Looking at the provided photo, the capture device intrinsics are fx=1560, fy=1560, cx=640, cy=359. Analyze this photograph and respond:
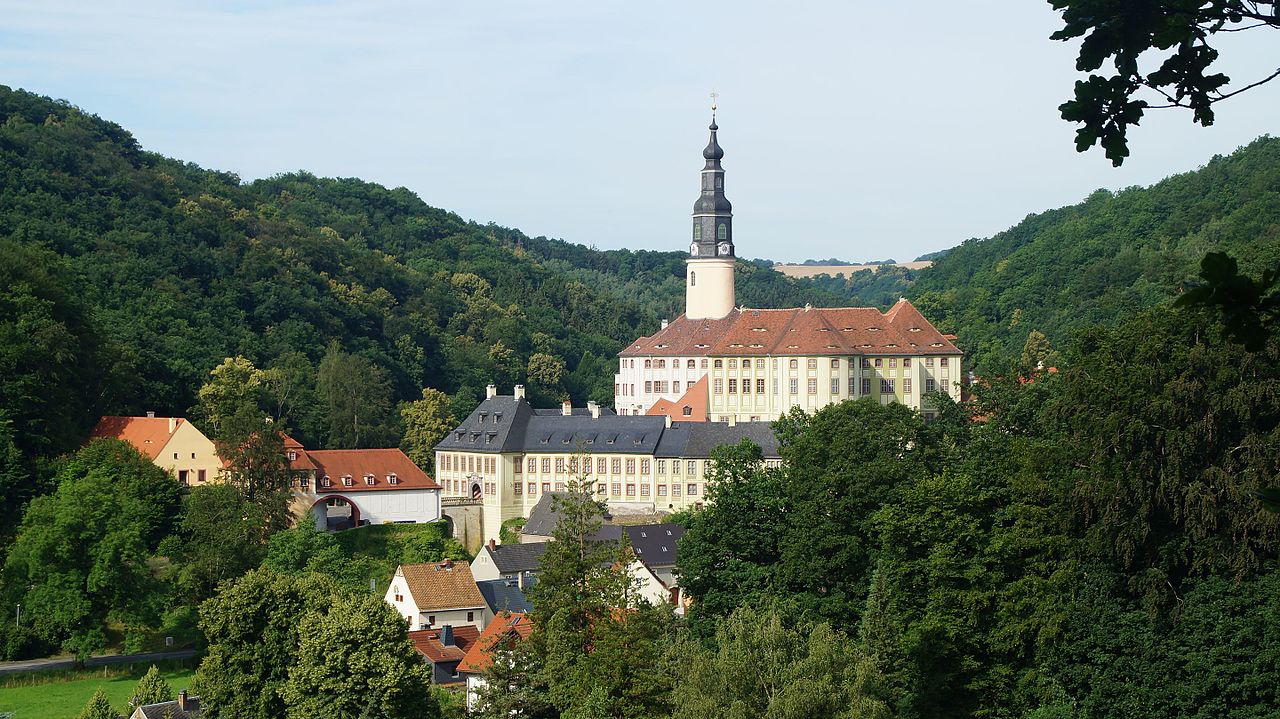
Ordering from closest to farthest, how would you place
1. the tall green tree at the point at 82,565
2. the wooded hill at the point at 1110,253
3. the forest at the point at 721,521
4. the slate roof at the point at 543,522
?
1. the forest at the point at 721,521
2. the tall green tree at the point at 82,565
3. the slate roof at the point at 543,522
4. the wooded hill at the point at 1110,253

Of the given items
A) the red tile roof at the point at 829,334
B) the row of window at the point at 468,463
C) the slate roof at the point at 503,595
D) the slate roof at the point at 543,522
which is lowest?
the slate roof at the point at 503,595

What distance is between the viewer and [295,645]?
42719mm

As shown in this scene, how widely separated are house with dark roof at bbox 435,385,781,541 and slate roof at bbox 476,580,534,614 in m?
15.1

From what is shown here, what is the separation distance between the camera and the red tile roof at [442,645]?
52.1 meters

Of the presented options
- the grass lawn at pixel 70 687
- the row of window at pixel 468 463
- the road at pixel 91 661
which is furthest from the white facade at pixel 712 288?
the grass lawn at pixel 70 687

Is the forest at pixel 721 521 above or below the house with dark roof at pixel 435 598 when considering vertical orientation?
above

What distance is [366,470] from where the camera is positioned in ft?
247

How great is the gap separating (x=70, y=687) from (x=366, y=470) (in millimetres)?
25323

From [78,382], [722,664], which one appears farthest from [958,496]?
[78,382]

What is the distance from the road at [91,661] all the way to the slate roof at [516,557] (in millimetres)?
12520

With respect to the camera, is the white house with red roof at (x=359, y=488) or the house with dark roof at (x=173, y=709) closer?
the house with dark roof at (x=173, y=709)

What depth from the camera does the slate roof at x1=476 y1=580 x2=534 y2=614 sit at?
5778 centimetres

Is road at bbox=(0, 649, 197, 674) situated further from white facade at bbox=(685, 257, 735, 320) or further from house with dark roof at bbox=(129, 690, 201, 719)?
white facade at bbox=(685, 257, 735, 320)

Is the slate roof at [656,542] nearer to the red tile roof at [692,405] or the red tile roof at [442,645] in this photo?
the red tile roof at [442,645]
